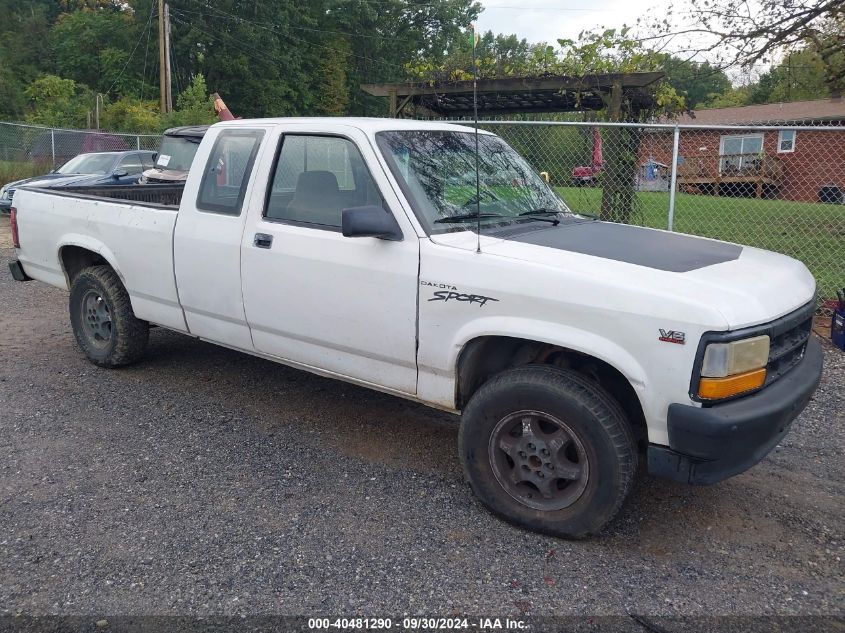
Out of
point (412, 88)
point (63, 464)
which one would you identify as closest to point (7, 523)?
point (63, 464)

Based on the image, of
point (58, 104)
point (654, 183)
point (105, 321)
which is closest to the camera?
point (105, 321)

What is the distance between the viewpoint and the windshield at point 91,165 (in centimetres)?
1372

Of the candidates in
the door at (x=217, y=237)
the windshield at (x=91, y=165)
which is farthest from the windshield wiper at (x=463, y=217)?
the windshield at (x=91, y=165)

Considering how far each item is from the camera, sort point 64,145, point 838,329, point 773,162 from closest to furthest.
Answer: point 838,329 → point 773,162 → point 64,145

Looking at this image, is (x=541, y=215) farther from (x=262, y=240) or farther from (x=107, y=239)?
(x=107, y=239)

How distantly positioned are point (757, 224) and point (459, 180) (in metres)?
12.5

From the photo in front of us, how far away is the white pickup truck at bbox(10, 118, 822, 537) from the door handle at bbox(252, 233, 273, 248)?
0.01 metres

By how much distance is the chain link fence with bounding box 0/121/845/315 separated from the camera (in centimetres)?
874

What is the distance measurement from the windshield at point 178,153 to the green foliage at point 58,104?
20.3 meters

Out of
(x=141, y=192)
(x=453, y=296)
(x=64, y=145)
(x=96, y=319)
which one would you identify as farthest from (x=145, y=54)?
(x=453, y=296)

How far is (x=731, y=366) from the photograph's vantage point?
9.62 ft

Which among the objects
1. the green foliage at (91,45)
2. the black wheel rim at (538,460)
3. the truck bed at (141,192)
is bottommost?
the black wheel rim at (538,460)

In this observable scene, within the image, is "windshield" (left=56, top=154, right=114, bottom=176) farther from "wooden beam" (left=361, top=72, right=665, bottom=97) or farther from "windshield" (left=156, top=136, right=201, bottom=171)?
"wooden beam" (left=361, top=72, right=665, bottom=97)

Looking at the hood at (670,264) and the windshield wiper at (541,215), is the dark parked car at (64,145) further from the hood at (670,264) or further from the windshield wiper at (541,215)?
the hood at (670,264)
